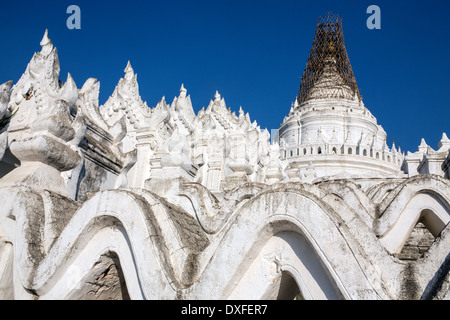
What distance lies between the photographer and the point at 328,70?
59.4 metres

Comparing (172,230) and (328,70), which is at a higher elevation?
(328,70)

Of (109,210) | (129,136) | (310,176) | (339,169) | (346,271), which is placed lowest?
(346,271)

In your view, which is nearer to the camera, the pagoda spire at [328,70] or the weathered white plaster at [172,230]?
the weathered white plaster at [172,230]

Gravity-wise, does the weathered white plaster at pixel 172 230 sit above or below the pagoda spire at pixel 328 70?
below

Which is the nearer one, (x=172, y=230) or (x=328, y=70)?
(x=172, y=230)

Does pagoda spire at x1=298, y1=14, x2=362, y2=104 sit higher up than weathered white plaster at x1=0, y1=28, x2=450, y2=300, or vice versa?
pagoda spire at x1=298, y1=14, x2=362, y2=104

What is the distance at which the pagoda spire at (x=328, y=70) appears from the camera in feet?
181

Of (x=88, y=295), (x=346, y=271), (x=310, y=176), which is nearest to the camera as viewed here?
(x=346, y=271)

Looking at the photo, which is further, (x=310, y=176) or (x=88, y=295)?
(x=310, y=176)

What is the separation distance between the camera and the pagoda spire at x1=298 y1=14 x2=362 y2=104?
55188 millimetres

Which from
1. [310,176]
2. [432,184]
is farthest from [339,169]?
[432,184]

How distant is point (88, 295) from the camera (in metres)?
3.57
